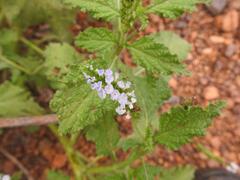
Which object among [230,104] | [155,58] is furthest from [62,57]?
[230,104]

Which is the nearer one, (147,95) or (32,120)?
(147,95)

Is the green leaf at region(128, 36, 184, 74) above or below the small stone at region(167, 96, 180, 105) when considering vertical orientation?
→ above

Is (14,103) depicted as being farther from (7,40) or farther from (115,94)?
(115,94)

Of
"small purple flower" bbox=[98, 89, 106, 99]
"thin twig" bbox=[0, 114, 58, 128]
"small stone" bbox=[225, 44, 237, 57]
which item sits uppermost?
"small purple flower" bbox=[98, 89, 106, 99]

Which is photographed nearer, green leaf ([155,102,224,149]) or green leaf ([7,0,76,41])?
green leaf ([155,102,224,149])

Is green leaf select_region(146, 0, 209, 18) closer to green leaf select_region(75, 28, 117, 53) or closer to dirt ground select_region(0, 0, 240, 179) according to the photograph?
green leaf select_region(75, 28, 117, 53)

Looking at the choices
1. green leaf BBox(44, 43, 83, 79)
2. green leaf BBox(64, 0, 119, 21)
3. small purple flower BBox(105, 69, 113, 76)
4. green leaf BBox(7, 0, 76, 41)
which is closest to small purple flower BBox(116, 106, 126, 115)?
small purple flower BBox(105, 69, 113, 76)

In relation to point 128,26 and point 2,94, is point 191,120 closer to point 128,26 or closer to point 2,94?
point 128,26

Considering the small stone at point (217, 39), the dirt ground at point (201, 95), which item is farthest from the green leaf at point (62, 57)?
the small stone at point (217, 39)
